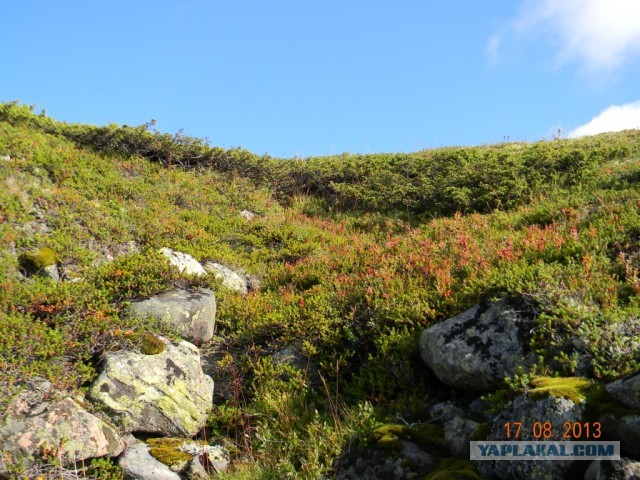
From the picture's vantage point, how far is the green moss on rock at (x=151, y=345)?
25.4ft

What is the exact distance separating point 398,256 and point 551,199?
223 inches

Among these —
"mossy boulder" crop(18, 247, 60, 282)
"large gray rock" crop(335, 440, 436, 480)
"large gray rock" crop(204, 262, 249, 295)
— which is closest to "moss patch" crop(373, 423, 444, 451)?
"large gray rock" crop(335, 440, 436, 480)

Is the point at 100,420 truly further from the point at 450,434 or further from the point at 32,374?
the point at 450,434

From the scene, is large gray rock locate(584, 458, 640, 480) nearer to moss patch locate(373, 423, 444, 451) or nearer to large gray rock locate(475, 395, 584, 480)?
large gray rock locate(475, 395, 584, 480)

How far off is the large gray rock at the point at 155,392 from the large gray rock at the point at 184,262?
114 inches

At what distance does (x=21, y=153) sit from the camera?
12.8 meters

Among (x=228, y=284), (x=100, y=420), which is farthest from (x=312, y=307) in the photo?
Answer: (x=100, y=420)

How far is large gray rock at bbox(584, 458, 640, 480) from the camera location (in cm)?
376

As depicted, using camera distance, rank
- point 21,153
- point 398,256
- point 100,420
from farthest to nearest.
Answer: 1. point 21,153
2. point 398,256
3. point 100,420

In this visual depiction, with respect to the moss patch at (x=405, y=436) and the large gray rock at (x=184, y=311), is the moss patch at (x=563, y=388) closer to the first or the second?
the moss patch at (x=405, y=436)

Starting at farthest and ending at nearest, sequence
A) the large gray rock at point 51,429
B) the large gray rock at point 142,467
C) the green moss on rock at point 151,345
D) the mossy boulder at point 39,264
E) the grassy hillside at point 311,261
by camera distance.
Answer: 1. the mossy boulder at point 39,264
2. the green moss on rock at point 151,345
3. the grassy hillside at point 311,261
4. the large gray rock at point 142,467
5. the large gray rock at point 51,429

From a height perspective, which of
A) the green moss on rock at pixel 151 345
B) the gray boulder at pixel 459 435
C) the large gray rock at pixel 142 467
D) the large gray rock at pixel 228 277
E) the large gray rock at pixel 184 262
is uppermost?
the large gray rock at pixel 184 262

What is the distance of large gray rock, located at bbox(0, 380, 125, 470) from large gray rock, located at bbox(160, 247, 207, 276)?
14.1ft

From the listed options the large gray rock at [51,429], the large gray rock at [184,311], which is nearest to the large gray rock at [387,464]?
the large gray rock at [51,429]
